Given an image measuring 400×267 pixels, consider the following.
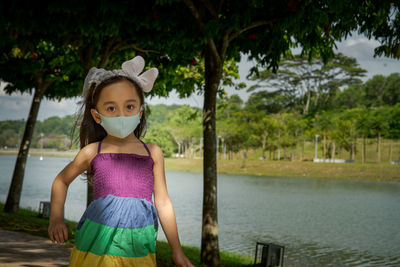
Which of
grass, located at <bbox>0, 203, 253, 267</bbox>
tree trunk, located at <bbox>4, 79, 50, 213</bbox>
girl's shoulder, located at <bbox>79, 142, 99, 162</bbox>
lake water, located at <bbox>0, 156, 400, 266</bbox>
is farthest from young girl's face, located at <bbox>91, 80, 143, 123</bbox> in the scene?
tree trunk, located at <bbox>4, 79, 50, 213</bbox>

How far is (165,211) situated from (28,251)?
445cm

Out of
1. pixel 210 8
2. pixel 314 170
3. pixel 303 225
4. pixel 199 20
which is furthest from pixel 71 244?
pixel 314 170

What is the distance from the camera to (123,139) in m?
2.16

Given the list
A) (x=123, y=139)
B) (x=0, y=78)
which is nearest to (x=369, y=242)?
(x=0, y=78)

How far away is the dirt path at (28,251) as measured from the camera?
517cm

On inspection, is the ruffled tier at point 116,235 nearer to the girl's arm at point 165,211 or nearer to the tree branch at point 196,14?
the girl's arm at point 165,211

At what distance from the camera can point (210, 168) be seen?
5.98 metres

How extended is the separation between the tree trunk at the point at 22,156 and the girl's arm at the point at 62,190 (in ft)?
27.6

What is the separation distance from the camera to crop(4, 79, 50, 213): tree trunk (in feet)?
31.8

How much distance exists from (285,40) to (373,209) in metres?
14.0

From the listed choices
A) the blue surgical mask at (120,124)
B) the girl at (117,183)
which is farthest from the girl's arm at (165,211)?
the blue surgical mask at (120,124)

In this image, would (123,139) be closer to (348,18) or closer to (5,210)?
(348,18)

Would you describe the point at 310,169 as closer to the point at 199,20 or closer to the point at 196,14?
the point at 199,20

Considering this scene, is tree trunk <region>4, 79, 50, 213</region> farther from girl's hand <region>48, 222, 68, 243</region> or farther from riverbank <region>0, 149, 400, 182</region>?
riverbank <region>0, 149, 400, 182</region>
